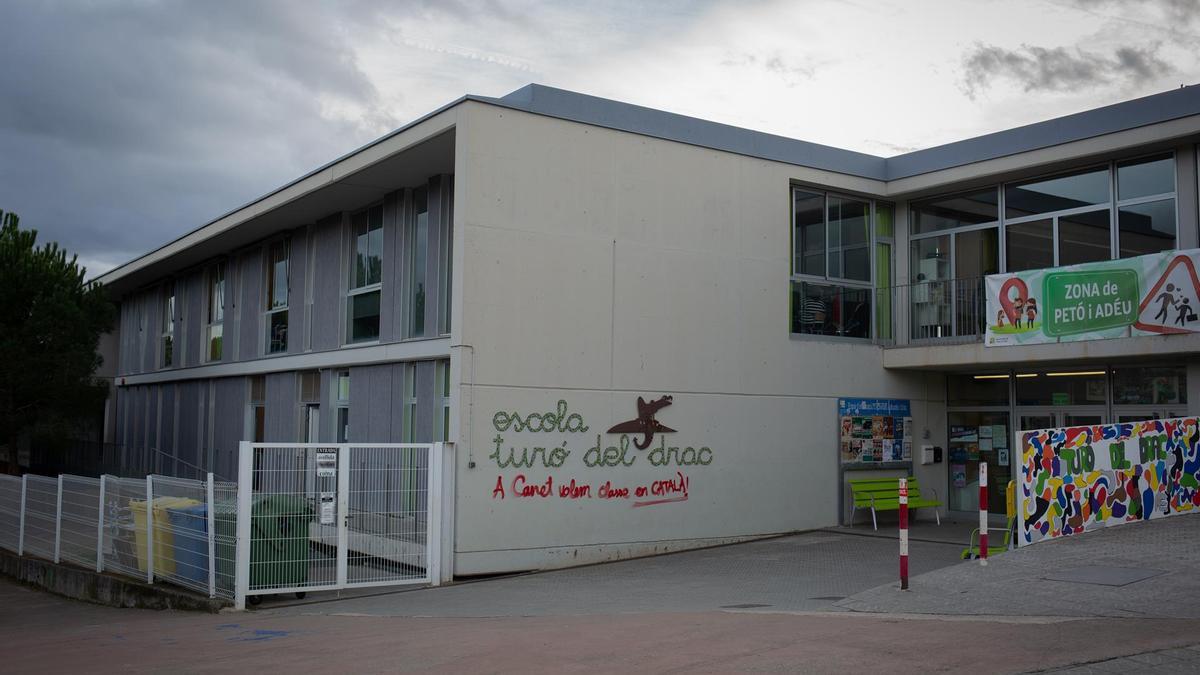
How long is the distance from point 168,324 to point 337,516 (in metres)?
19.3

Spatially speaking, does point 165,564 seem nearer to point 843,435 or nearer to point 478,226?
point 478,226

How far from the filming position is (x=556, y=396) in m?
14.7

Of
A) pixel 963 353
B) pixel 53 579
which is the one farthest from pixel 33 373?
pixel 963 353

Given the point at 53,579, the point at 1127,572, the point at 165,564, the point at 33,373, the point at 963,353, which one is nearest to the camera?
the point at 1127,572

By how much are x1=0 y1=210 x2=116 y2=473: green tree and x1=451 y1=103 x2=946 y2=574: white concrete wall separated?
15.4 m

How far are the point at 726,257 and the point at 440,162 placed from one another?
4613mm

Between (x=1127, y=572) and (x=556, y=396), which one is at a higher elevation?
(x=556, y=396)

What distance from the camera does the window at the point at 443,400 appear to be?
16.0 m

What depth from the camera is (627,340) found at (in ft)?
51.1

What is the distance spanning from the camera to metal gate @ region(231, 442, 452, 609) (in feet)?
39.8

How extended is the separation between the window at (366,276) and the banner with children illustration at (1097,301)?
33.3ft

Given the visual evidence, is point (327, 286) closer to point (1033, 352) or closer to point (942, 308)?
point (942, 308)

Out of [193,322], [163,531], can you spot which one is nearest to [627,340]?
[163,531]

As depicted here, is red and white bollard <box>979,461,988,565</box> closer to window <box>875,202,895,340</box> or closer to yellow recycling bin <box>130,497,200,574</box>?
window <box>875,202,895,340</box>
